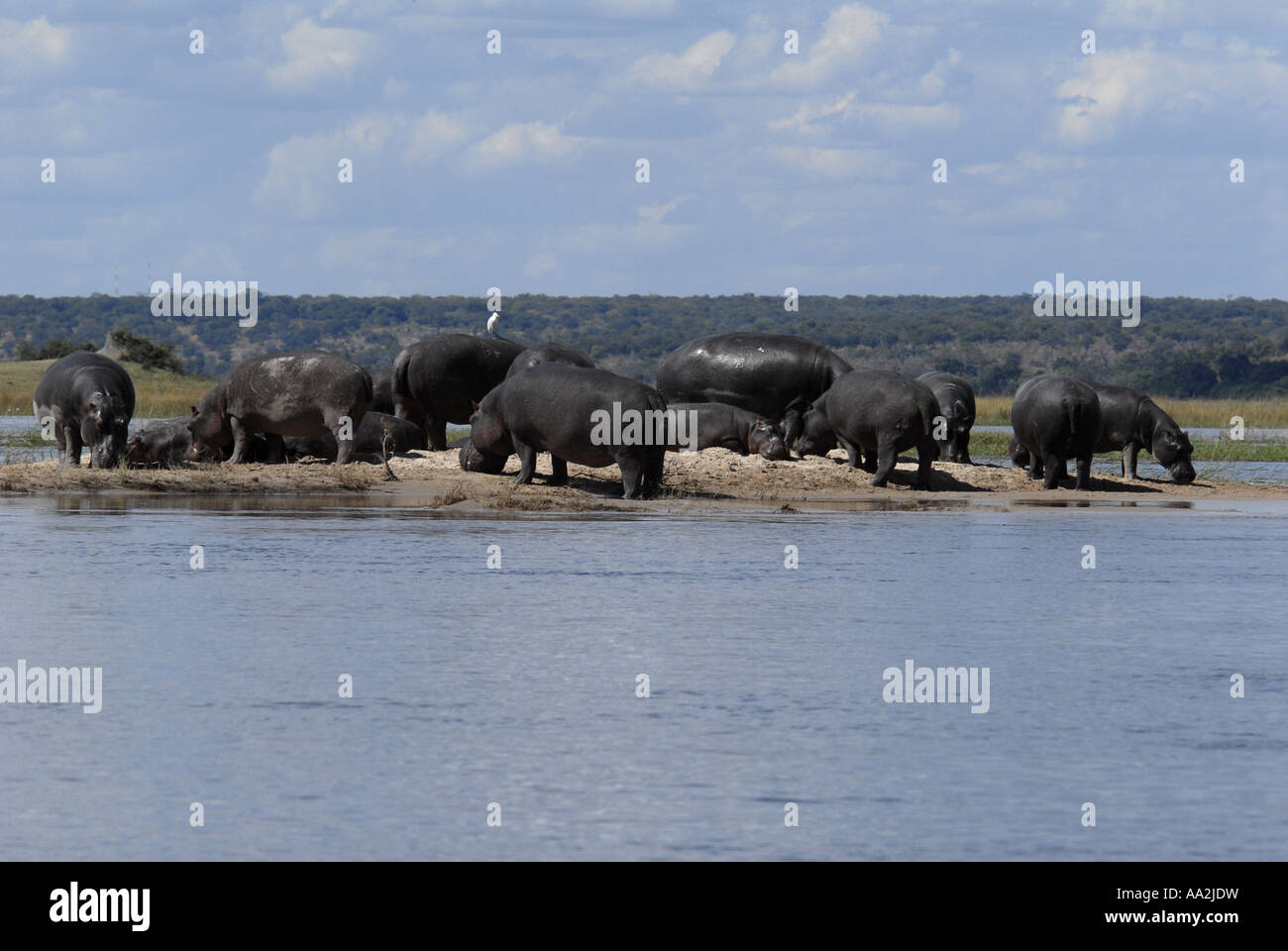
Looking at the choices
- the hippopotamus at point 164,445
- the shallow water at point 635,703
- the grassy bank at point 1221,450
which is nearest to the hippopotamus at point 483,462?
the hippopotamus at point 164,445

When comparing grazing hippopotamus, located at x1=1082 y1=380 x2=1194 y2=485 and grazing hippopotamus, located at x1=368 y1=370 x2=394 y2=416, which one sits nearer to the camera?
grazing hippopotamus, located at x1=1082 y1=380 x2=1194 y2=485

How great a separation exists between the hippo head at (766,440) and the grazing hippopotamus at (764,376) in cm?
76

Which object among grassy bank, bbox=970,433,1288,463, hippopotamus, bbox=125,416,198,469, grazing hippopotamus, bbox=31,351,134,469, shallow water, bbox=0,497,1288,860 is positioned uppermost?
grazing hippopotamus, bbox=31,351,134,469

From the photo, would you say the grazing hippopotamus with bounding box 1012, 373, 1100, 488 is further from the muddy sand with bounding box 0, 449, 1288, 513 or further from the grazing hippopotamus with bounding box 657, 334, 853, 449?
the grazing hippopotamus with bounding box 657, 334, 853, 449

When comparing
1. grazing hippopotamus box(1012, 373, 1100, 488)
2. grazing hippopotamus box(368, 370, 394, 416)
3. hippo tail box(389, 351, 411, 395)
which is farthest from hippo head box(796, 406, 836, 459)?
grazing hippopotamus box(368, 370, 394, 416)

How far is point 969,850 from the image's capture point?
22.9ft

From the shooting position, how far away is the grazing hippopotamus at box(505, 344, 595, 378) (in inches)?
969

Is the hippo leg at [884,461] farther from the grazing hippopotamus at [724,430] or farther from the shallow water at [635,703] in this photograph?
the shallow water at [635,703]

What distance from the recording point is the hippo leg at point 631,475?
69.1 ft

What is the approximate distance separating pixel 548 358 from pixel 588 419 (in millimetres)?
4562

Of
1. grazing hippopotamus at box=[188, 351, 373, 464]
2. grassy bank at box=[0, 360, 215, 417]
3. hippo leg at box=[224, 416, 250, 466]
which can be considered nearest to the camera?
grazing hippopotamus at box=[188, 351, 373, 464]

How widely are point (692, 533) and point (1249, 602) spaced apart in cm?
591

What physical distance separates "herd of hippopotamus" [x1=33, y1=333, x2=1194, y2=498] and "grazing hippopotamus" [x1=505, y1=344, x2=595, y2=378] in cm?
4

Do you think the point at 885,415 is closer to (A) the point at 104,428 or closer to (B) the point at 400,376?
(B) the point at 400,376
